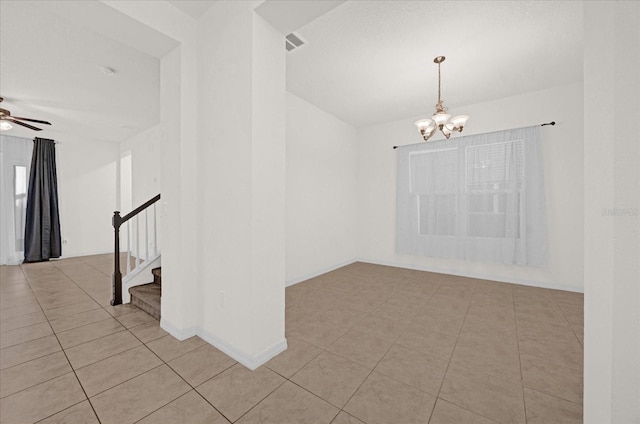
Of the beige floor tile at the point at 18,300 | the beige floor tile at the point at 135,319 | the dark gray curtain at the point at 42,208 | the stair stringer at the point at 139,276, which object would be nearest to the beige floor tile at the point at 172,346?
the beige floor tile at the point at 135,319

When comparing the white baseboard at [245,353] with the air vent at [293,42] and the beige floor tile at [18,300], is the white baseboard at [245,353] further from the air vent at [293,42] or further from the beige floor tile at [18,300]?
the air vent at [293,42]

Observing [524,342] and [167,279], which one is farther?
[167,279]

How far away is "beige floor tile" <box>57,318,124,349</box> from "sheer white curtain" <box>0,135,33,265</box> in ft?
16.2

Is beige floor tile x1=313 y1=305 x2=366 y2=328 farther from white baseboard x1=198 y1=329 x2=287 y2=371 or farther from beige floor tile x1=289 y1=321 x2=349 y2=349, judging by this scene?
white baseboard x1=198 y1=329 x2=287 y2=371

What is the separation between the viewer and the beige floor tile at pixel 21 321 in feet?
7.77

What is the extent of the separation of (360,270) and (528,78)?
3.88m

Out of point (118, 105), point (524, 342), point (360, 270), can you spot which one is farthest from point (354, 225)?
point (118, 105)

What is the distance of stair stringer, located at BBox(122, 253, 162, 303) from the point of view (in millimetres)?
2945

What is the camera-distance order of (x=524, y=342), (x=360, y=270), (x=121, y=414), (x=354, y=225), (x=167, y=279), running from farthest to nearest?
1. (x=354, y=225)
2. (x=360, y=270)
3. (x=167, y=279)
4. (x=524, y=342)
5. (x=121, y=414)

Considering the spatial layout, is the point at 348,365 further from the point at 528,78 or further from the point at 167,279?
the point at 528,78

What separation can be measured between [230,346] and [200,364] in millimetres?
228

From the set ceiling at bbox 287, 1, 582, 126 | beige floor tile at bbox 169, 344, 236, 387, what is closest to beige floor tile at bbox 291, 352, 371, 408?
beige floor tile at bbox 169, 344, 236, 387

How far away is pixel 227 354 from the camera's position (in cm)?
193

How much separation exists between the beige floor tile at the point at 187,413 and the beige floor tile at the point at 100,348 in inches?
36.3
